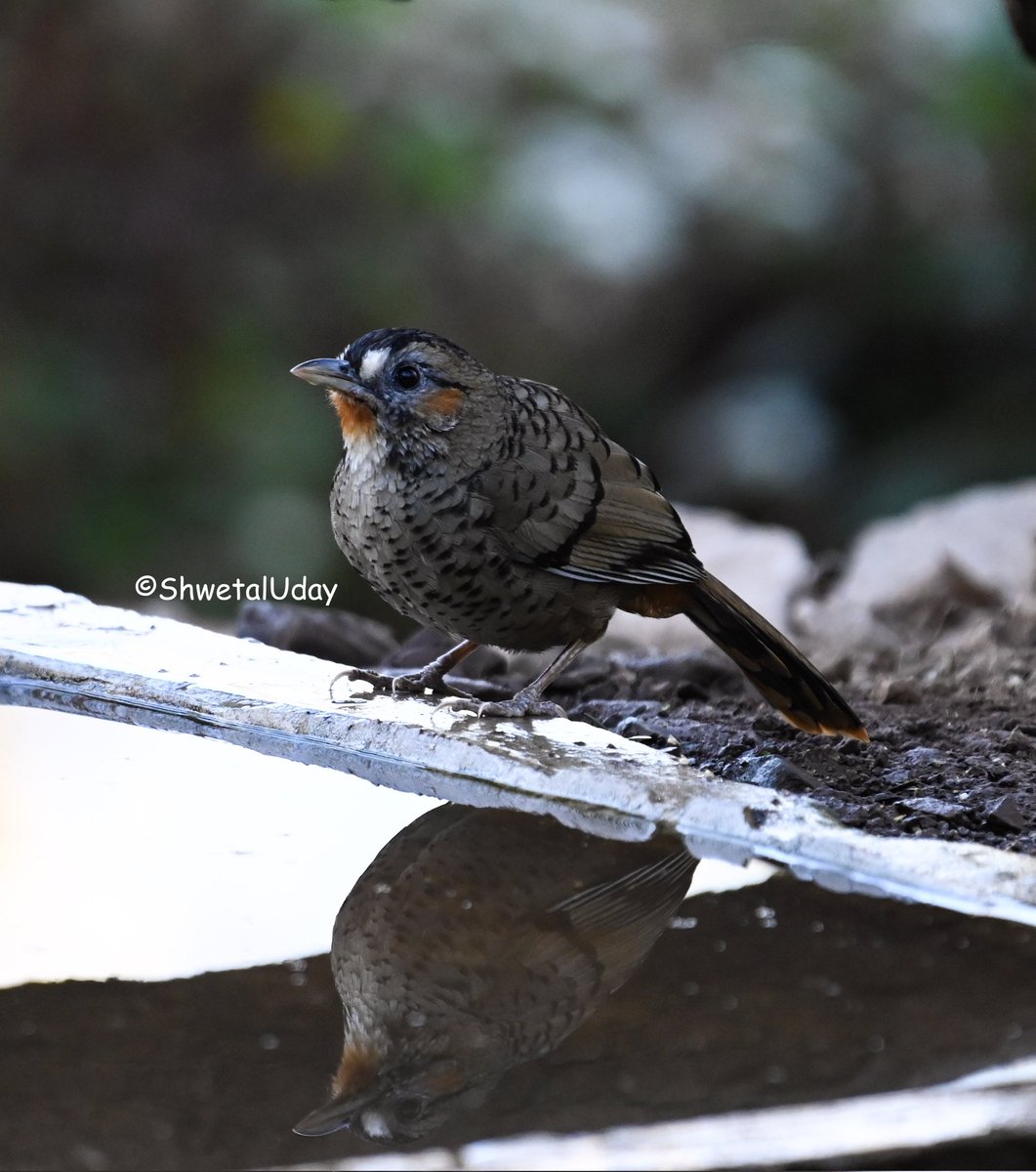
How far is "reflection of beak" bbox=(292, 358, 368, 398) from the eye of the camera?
3367 mm

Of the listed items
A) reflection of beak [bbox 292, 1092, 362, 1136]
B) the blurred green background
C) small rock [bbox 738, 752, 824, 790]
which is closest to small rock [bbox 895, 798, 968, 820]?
small rock [bbox 738, 752, 824, 790]

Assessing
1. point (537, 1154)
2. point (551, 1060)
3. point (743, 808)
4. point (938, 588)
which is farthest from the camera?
point (938, 588)

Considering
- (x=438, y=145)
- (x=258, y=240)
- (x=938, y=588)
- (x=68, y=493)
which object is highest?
(x=438, y=145)

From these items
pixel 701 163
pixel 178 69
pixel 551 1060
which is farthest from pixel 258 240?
pixel 551 1060

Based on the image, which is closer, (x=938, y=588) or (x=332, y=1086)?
(x=332, y=1086)

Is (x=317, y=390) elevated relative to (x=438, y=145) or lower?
lower

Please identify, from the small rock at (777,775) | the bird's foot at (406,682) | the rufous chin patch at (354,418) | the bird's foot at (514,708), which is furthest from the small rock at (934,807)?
the rufous chin patch at (354,418)

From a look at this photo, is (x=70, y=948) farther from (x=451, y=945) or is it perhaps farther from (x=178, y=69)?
(x=178, y=69)

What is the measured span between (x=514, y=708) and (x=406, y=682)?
1.09ft

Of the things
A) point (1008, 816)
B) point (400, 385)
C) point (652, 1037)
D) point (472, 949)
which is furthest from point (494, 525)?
point (652, 1037)

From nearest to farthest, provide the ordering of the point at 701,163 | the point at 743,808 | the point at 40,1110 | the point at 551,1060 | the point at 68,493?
the point at 40,1110 → the point at 551,1060 → the point at 743,808 → the point at 68,493 → the point at 701,163

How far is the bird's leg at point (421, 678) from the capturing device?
3484 mm

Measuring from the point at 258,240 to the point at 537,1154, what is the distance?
665 cm

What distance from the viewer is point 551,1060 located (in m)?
1.93
